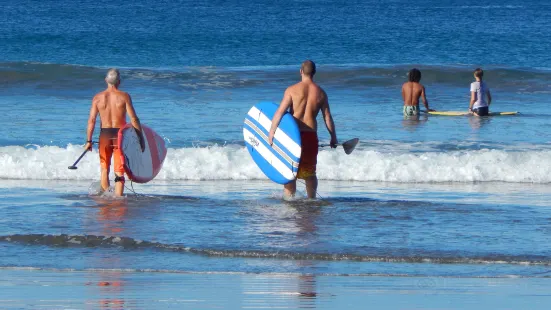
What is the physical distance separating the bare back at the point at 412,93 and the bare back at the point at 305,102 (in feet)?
27.4

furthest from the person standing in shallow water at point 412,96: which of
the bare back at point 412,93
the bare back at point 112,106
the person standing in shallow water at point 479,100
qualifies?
the bare back at point 112,106

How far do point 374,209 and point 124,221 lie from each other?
7.98 ft

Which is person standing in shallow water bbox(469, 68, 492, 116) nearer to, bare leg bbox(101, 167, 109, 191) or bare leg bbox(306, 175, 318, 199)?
bare leg bbox(306, 175, 318, 199)

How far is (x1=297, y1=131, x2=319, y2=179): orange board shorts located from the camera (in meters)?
9.97

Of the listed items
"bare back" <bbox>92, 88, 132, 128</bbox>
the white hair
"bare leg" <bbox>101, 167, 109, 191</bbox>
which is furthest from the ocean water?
the white hair

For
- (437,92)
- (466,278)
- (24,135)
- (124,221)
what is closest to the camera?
(466,278)

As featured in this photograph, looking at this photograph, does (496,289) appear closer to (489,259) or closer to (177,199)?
(489,259)

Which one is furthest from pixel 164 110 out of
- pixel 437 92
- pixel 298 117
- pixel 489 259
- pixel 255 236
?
pixel 489 259

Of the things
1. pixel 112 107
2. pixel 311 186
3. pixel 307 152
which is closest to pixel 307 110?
pixel 307 152

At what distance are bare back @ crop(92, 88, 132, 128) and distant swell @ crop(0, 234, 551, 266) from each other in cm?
223

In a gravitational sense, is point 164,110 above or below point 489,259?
above

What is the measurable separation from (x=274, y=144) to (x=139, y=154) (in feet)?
4.77

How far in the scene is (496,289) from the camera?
6.64m

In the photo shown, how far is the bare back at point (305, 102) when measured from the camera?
1000 centimetres
